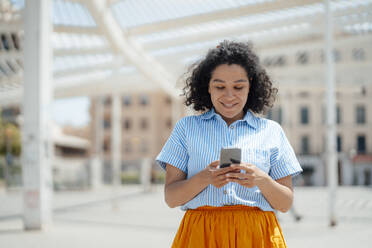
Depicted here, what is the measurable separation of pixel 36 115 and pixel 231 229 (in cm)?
760

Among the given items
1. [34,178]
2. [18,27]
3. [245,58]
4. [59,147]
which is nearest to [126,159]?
[59,147]

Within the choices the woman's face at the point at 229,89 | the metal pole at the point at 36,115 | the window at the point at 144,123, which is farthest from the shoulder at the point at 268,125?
the window at the point at 144,123

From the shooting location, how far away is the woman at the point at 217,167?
6.44 ft

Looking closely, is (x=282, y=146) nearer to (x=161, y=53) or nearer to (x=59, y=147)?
(x=161, y=53)

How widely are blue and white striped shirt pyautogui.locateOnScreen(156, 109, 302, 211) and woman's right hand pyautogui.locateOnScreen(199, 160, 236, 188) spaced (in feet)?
0.50

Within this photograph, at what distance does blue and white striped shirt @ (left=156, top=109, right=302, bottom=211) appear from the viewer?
2.00m

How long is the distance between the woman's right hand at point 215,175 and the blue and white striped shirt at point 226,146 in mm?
153

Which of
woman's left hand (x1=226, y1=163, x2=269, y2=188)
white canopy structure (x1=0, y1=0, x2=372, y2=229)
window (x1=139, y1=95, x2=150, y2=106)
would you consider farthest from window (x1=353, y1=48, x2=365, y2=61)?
woman's left hand (x1=226, y1=163, x2=269, y2=188)

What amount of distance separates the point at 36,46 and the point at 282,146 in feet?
25.5

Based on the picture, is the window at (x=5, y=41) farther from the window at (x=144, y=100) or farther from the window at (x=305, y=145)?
the window at (x=144, y=100)

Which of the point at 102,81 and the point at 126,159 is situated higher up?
the point at 102,81

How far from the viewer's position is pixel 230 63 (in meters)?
2.13

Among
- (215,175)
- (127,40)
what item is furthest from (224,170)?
(127,40)

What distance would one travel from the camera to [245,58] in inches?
85.3
